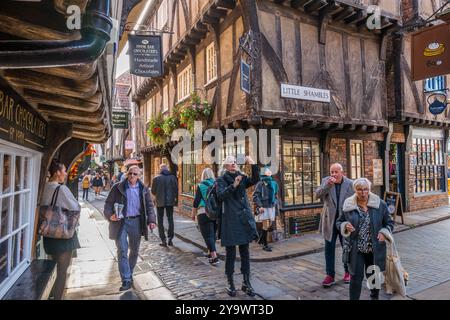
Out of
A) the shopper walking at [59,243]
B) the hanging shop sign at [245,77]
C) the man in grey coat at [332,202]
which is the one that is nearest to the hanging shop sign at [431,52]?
the hanging shop sign at [245,77]

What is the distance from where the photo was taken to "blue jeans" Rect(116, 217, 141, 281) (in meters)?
4.55

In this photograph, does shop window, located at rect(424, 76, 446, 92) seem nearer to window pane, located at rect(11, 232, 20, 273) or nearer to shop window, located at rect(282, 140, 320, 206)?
shop window, located at rect(282, 140, 320, 206)

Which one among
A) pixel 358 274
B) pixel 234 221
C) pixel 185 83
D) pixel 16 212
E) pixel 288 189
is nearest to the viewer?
pixel 358 274

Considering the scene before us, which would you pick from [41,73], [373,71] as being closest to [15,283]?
[41,73]

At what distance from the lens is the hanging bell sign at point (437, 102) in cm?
1019

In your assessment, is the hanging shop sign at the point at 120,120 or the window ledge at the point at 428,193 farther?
the hanging shop sign at the point at 120,120

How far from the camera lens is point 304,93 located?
796 centimetres

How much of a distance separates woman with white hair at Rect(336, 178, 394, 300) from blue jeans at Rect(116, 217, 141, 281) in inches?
113

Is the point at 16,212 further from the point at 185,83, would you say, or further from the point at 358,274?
the point at 185,83

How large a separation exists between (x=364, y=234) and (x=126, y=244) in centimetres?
322

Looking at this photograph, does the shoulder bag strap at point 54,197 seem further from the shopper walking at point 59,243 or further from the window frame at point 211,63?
the window frame at point 211,63

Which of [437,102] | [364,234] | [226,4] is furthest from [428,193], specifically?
[364,234]

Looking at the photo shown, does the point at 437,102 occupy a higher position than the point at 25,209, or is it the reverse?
the point at 437,102

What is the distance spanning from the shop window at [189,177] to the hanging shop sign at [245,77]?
4726mm
